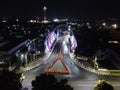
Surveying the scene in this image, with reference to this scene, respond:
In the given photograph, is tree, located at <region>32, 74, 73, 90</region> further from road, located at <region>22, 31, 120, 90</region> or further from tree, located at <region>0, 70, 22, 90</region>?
road, located at <region>22, 31, 120, 90</region>

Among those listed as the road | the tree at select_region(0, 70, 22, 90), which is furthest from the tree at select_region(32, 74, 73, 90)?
the road

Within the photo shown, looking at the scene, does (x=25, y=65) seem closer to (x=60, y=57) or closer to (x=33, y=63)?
(x=33, y=63)

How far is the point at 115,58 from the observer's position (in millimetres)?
52938

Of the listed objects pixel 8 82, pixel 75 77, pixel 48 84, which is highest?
pixel 8 82

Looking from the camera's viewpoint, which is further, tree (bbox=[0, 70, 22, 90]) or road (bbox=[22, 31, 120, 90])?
road (bbox=[22, 31, 120, 90])

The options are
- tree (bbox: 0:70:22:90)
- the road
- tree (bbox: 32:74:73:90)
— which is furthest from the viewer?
the road

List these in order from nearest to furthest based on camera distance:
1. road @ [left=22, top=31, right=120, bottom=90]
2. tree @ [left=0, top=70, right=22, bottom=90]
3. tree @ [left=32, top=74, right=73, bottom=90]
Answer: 1. tree @ [left=32, top=74, right=73, bottom=90]
2. tree @ [left=0, top=70, right=22, bottom=90]
3. road @ [left=22, top=31, right=120, bottom=90]

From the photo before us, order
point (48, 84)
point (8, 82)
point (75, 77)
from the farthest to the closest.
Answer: point (75, 77)
point (8, 82)
point (48, 84)

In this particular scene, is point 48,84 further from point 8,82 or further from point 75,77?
point 75,77

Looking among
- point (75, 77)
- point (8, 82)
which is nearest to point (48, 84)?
point (8, 82)

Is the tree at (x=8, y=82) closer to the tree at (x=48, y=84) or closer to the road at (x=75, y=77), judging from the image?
the tree at (x=48, y=84)

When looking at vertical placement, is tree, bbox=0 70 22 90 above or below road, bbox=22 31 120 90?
above

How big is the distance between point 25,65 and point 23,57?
7295 mm

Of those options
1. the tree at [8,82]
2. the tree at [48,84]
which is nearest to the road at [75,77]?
the tree at [8,82]
